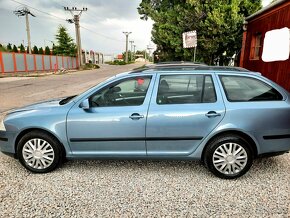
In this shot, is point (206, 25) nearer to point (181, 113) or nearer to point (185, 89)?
point (185, 89)

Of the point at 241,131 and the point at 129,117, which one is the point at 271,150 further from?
the point at 129,117

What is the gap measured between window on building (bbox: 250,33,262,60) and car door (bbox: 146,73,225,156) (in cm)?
861

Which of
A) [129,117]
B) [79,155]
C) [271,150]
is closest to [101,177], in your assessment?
[79,155]

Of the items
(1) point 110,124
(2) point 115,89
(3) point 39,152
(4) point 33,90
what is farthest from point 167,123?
(4) point 33,90

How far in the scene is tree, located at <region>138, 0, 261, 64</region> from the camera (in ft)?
40.2

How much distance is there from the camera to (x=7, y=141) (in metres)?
3.26

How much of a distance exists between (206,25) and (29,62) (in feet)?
72.6

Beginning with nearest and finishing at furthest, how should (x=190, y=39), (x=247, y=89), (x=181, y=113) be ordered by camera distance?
(x=181, y=113), (x=247, y=89), (x=190, y=39)

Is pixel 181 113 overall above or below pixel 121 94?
below

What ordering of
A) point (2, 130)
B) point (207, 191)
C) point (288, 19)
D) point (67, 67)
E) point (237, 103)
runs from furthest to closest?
1. point (67, 67)
2. point (288, 19)
3. point (2, 130)
4. point (237, 103)
5. point (207, 191)

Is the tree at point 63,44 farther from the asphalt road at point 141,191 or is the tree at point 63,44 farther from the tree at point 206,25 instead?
the asphalt road at point 141,191

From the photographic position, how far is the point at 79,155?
3.22 meters

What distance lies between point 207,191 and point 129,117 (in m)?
1.33

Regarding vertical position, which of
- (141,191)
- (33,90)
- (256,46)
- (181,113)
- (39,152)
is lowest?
(33,90)
